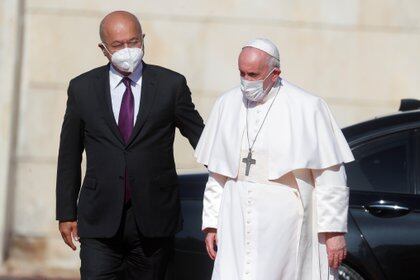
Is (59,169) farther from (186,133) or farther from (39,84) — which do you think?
(39,84)

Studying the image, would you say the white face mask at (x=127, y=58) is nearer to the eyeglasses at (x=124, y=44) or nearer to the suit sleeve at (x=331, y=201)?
the eyeglasses at (x=124, y=44)

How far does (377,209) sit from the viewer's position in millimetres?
6840

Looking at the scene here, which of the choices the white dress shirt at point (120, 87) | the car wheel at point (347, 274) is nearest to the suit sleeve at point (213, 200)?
the white dress shirt at point (120, 87)

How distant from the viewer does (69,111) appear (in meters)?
6.05

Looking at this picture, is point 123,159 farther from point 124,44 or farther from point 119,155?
point 124,44

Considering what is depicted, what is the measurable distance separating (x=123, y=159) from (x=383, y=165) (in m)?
1.78

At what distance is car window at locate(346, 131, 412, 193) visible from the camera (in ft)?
22.8

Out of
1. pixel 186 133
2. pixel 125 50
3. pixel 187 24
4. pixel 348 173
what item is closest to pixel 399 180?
pixel 348 173

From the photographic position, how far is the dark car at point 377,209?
674cm

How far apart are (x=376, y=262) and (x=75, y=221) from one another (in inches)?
69.0

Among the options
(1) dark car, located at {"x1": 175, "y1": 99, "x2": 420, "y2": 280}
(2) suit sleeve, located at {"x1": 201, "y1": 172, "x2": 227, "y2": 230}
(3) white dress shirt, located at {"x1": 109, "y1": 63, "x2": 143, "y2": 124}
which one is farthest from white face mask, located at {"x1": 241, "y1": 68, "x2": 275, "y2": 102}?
(1) dark car, located at {"x1": 175, "y1": 99, "x2": 420, "y2": 280}

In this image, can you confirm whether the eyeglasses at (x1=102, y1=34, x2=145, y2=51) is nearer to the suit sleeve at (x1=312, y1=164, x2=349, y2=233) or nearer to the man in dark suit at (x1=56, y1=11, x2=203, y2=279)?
the man in dark suit at (x1=56, y1=11, x2=203, y2=279)

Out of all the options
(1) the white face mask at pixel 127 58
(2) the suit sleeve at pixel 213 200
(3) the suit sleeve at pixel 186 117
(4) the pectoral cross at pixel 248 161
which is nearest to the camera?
(4) the pectoral cross at pixel 248 161

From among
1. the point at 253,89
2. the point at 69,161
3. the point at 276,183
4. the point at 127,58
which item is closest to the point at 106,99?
the point at 127,58
